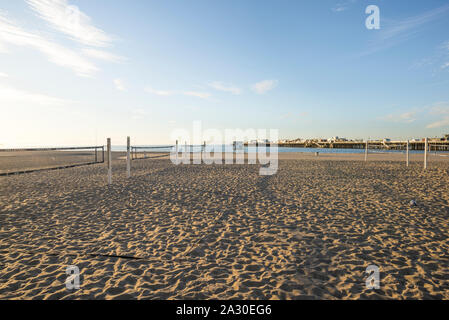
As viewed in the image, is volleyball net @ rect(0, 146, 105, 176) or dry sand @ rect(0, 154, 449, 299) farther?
volleyball net @ rect(0, 146, 105, 176)

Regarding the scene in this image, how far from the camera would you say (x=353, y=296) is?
2.64m

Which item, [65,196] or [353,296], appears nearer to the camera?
[353,296]

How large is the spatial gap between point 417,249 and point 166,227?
4.26 meters

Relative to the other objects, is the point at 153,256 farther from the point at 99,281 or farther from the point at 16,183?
the point at 16,183

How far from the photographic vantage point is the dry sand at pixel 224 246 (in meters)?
2.79

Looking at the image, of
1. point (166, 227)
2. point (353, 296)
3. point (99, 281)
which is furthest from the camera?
point (166, 227)

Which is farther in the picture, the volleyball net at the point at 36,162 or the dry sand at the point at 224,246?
the volleyball net at the point at 36,162

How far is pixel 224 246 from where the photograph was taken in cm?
394

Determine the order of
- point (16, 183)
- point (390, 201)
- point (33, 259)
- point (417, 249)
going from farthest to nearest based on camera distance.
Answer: point (16, 183) → point (390, 201) → point (417, 249) → point (33, 259)

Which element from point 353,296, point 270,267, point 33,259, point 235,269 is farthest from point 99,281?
point 353,296

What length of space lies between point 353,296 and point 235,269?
137 cm

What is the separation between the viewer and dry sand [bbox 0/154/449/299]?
279 centimetres

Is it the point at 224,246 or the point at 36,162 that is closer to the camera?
the point at 224,246

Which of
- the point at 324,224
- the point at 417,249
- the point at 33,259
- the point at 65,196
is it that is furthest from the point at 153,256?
the point at 65,196
